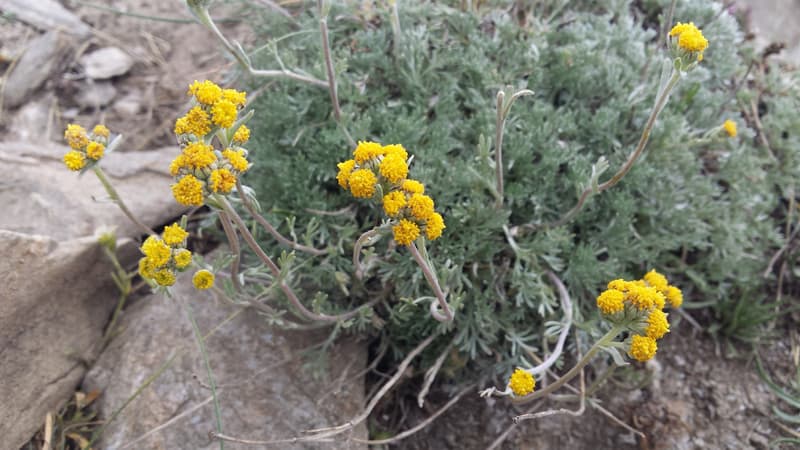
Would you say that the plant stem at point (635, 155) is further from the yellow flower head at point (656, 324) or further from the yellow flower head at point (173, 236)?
the yellow flower head at point (173, 236)

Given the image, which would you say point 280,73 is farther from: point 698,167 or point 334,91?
point 698,167

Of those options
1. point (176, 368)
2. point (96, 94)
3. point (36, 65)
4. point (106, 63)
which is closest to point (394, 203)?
point (176, 368)

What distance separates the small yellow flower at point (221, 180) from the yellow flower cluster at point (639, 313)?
4.22ft

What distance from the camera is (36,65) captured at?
421 cm

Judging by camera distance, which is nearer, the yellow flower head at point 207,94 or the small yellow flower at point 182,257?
the yellow flower head at point 207,94

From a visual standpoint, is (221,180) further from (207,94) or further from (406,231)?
(406,231)

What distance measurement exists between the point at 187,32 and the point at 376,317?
302 centimetres

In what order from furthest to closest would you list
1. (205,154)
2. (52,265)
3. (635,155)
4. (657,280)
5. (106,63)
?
(106,63), (52,265), (635,155), (657,280), (205,154)

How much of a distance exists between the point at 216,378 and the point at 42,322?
85cm

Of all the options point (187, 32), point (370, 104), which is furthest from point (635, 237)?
point (187, 32)

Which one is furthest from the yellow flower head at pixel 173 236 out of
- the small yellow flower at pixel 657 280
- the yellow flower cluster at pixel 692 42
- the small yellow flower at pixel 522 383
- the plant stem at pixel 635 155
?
the yellow flower cluster at pixel 692 42

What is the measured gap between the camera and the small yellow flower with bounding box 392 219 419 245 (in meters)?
1.89

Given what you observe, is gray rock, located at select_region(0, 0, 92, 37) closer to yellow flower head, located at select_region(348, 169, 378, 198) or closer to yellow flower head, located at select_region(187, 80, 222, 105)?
yellow flower head, located at select_region(187, 80, 222, 105)

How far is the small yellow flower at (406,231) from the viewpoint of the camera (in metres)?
1.89
